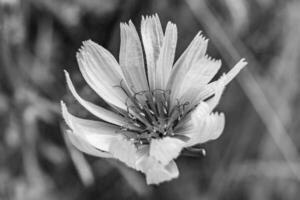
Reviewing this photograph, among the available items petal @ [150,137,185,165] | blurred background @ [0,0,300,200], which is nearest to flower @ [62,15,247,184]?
petal @ [150,137,185,165]

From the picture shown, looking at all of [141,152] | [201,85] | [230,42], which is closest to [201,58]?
[201,85]

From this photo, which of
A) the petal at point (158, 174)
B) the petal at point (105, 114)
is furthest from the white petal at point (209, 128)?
the petal at point (105, 114)

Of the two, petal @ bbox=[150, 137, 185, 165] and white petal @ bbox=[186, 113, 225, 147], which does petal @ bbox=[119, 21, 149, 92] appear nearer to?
petal @ bbox=[150, 137, 185, 165]

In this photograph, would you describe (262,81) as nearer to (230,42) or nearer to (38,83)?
(230,42)

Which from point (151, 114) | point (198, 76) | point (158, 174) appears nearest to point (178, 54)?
point (151, 114)

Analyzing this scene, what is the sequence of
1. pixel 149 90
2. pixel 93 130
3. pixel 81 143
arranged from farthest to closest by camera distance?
pixel 149 90
pixel 93 130
pixel 81 143

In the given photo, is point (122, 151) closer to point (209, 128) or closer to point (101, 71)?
point (209, 128)
